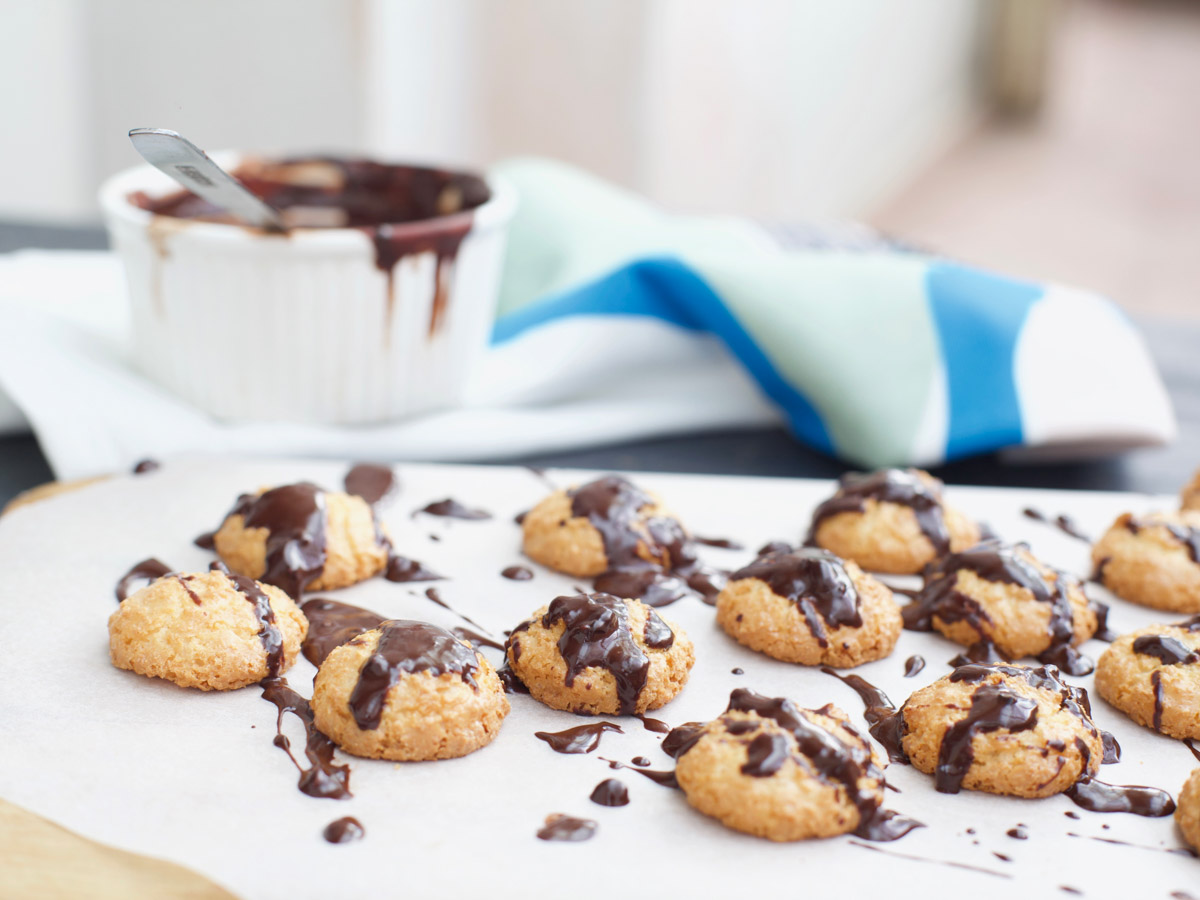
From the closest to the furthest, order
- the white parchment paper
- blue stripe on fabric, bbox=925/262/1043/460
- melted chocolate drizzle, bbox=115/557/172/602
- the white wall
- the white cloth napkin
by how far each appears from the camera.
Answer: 1. the white parchment paper
2. melted chocolate drizzle, bbox=115/557/172/602
3. the white cloth napkin
4. blue stripe on fabric, bbox=925/262/1043/460
5. the white wall

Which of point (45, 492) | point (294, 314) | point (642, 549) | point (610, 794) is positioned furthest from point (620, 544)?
point (45, 492)

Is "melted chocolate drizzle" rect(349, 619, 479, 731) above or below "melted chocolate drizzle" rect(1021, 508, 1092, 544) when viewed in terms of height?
above

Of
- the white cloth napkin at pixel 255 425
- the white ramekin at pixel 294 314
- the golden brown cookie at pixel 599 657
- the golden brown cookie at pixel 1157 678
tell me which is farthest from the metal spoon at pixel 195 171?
the golden brown cookie at pixel 1157 678

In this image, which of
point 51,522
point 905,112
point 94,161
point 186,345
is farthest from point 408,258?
point 905,112

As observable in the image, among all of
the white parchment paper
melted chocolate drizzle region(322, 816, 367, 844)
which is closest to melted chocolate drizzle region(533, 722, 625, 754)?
the white parchment paper

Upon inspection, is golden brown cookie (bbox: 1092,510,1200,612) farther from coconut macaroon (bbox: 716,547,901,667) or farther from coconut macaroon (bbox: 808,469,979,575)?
coconut macaroon (bbox: 716,547,901,667)

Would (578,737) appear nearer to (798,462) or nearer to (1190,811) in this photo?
(1190,811)

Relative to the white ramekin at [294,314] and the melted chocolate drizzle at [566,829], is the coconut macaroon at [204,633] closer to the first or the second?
the melted chocolate drizzle at [566,829]
